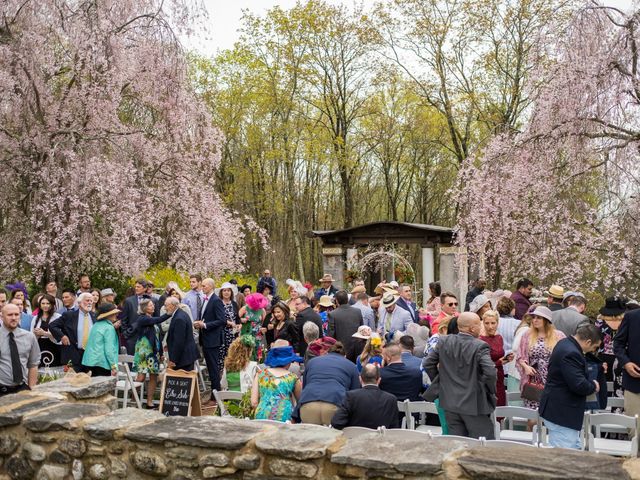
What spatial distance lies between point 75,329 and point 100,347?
89cm

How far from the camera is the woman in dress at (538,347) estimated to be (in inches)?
300

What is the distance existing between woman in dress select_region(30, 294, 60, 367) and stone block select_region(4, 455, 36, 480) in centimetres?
557

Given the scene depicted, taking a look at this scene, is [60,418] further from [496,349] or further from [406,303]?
[406,303]

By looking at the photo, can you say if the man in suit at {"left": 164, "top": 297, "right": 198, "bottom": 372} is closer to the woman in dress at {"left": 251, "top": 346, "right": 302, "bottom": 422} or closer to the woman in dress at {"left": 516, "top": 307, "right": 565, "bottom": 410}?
the woman in dress at {"left": 251, "top": 346, "right": 302, "bottom": 422}

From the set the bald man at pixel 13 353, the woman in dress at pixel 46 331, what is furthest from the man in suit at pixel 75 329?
the bald man at pixel 13 353

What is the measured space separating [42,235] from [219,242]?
5290mm

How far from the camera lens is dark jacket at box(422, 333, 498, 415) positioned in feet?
21.1

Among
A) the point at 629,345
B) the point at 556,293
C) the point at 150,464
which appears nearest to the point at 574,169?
the point at 556,293

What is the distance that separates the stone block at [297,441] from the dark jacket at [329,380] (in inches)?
65.4

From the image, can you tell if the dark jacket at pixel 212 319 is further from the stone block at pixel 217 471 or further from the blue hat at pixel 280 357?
the stone block at pixel 217 471

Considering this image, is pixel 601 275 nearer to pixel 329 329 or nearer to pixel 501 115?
pixel 329 329

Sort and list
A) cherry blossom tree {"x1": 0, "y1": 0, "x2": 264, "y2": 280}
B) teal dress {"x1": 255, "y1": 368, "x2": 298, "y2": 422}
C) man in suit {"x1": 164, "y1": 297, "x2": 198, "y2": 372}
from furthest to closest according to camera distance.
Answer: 1. cherry blossom tree {"x1": 0, "y1": 0, "x2": 264, "y2": 280}
2. man in suit {"x1": 164, "y1": 297, "x2": 198, "y2": 372}
3. teal dress {"x1": 255, "y1": 368, "x2": 298, "y2": 422}

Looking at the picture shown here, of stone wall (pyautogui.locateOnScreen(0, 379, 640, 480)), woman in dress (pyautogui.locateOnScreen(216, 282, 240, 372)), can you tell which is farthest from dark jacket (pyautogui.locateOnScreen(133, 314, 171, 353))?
stone wall (pyautogui.locateOnScreen(0, 379, 640, 480))

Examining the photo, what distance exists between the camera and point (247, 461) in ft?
15.3
